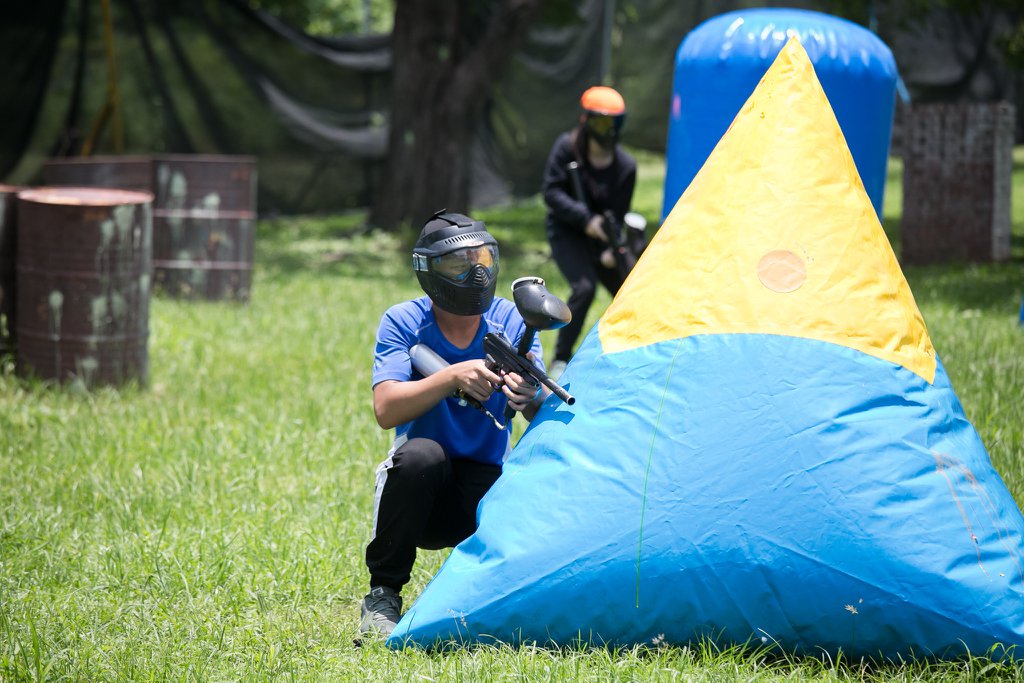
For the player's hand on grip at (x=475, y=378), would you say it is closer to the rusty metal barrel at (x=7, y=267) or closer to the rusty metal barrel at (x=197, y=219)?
the rusty metal barrel at (x=7, y=267)

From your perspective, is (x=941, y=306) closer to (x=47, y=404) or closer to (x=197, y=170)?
(x=197, y=170)

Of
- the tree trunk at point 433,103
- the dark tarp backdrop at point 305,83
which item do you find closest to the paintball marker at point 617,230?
the tree trunk at point 433,103

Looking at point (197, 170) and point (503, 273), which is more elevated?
point (197, 170)

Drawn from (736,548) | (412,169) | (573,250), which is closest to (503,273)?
(412,169)

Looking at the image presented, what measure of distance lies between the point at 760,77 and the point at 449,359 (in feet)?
15.2

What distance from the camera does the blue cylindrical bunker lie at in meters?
7.60

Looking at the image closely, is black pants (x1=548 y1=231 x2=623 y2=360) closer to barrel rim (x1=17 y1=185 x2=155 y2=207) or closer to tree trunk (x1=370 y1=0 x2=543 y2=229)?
barrel rim (x1=17 y1=185 x2=155 y2=207)

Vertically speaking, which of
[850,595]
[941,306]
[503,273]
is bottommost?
[503,273]

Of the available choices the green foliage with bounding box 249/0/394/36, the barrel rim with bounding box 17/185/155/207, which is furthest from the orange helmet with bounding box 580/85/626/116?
the green foliage with bounding box 249/0/394/36

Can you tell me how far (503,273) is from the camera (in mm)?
11891

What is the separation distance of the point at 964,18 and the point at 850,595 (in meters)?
19.1

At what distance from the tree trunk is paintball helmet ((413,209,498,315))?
32.9ft

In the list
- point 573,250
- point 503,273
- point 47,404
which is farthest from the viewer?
point 503,273

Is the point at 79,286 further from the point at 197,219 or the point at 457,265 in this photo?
the point at 457,265
